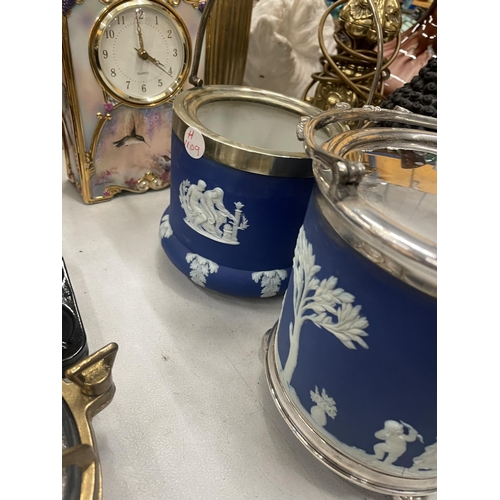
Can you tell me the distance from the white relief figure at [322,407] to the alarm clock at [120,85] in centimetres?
69

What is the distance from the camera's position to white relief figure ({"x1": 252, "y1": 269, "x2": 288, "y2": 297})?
2.31ft

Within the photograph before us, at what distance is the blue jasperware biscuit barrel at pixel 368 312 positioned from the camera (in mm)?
348

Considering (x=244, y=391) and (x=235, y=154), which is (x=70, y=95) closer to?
(x=235, y=154)

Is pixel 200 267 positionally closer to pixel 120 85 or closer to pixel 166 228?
pixel 166 228

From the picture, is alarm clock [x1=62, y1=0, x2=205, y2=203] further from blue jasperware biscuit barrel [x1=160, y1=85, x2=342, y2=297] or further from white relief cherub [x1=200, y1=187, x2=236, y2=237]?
white relief cherub [x1=200, y1=187, x2=236, y2=237]

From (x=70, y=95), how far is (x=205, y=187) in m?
0.40

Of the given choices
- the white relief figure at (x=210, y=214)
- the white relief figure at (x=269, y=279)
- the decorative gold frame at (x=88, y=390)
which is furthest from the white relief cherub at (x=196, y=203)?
the decorative gold frame at (x=88, y=390)

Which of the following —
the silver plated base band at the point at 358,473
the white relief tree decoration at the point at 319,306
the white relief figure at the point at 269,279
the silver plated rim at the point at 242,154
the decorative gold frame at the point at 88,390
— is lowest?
the silver plated base band at the point at 358,473

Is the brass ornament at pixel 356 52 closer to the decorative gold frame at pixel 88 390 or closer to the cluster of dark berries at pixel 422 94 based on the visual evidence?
the cluster of dark berries at pixel 422 94

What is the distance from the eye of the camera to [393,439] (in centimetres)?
43

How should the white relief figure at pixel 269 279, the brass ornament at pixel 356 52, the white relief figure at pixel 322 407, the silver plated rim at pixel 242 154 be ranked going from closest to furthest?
the white relief figure at pixel 322 407, the silver plated rim at pixel 242 154, the white relief figure at pixel 269 279, the brass ornament at pixel 356 52

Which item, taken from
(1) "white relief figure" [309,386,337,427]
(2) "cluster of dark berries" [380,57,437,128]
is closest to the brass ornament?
(2) "cluster of dark berries" [380,57,437,128]

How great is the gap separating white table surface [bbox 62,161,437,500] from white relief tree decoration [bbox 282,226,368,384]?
0.16 meters

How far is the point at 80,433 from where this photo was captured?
349mm
